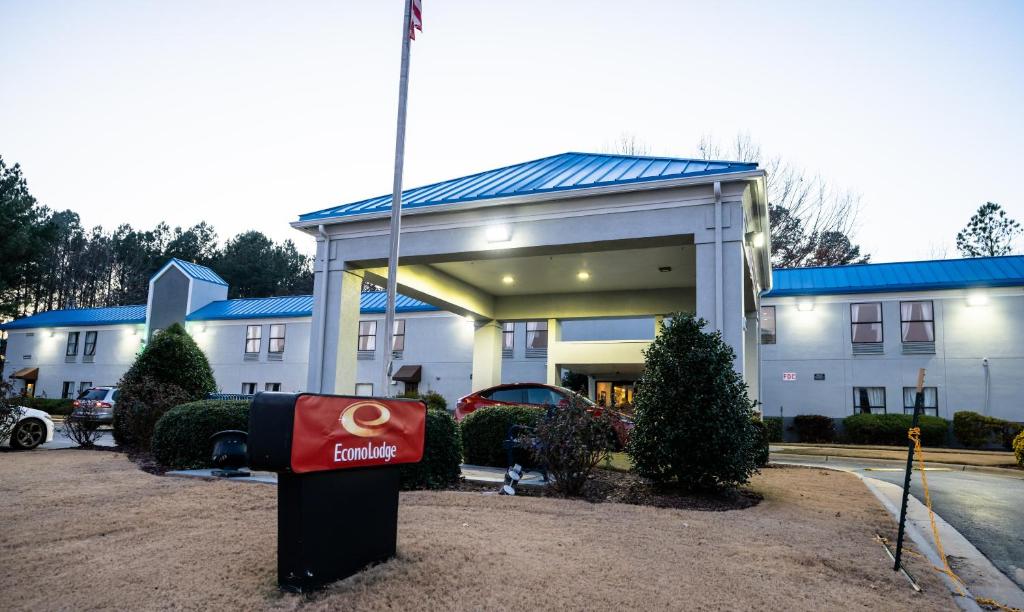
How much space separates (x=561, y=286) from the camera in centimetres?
1892

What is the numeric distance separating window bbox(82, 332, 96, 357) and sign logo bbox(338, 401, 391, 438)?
41.2 metres

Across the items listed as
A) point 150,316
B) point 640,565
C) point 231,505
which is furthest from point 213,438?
point 150,316

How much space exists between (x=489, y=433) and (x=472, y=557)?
6624mm

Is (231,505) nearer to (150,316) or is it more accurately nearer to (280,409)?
(280,409)

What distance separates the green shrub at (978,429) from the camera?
67.0 ft

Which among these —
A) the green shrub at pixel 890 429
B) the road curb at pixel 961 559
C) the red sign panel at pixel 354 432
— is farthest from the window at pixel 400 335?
the red sign panel at pixel 354 432

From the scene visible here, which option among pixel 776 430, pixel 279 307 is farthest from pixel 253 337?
pixel 776 430

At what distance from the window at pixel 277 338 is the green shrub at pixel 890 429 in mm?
26182

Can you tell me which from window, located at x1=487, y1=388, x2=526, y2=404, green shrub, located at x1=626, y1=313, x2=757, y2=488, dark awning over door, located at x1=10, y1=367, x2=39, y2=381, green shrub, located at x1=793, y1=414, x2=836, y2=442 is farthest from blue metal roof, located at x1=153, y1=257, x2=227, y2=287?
green shrub, located at x1=626, y1=313, x2=757, y2=488

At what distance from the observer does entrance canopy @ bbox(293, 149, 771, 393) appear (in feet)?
35.8

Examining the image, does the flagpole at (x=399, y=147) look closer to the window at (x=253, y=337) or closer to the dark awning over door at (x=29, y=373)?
the window at (x=253, y=337)

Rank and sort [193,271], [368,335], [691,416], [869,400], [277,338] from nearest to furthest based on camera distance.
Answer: [691,416], [869,400], [368,335], [277,338], [193,271]

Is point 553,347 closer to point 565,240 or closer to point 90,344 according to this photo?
point 565,240

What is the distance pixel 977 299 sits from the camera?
22.2 metres
